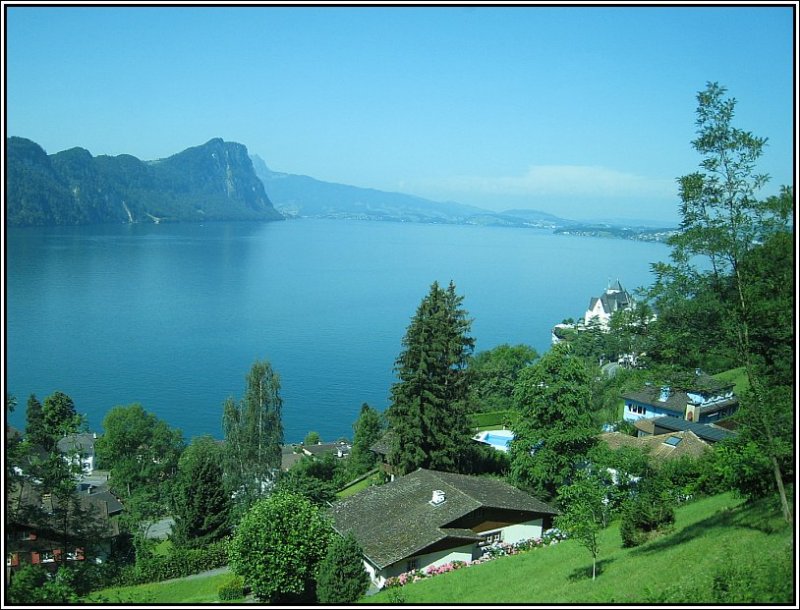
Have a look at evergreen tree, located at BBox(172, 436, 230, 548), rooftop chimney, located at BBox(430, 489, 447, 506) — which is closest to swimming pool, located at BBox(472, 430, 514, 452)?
rooftop chimney, located at BBox(430, 489, 447, 506)

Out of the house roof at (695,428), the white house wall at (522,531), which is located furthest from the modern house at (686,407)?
the white house wall at (522,531)

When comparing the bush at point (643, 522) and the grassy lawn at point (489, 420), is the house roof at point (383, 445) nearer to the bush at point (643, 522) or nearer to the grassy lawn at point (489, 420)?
the grassy lawn at point (489, 420)

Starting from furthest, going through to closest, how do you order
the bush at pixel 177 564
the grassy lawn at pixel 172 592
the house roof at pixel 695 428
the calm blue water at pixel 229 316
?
the calm blue water at pixel 229 316
the house roof at pixel 695 428
the bush at pixel 177 564
the grassy lawn at pixel 172 592

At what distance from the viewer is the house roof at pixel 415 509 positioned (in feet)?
49.6

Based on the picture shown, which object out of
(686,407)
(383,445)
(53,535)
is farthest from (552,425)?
(686,407)

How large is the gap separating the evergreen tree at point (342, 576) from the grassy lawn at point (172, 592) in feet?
9.11

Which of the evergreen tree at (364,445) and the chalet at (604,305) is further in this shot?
the chalet at (604,305)

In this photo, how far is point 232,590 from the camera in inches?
523

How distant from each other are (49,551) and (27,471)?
4.86 m

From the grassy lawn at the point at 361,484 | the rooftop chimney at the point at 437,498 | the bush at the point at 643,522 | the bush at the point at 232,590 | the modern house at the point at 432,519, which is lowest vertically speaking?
the grassy lawn at the point at 361,484

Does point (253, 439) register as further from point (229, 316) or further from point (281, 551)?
point (229, 316)

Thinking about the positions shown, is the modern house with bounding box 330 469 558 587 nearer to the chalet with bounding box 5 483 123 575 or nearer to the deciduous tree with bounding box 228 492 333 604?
the deciduous tree with bounding box 228 492 333 604

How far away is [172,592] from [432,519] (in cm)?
602

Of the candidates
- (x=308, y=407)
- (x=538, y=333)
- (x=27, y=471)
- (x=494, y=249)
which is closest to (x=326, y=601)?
(x=27, y=471)
